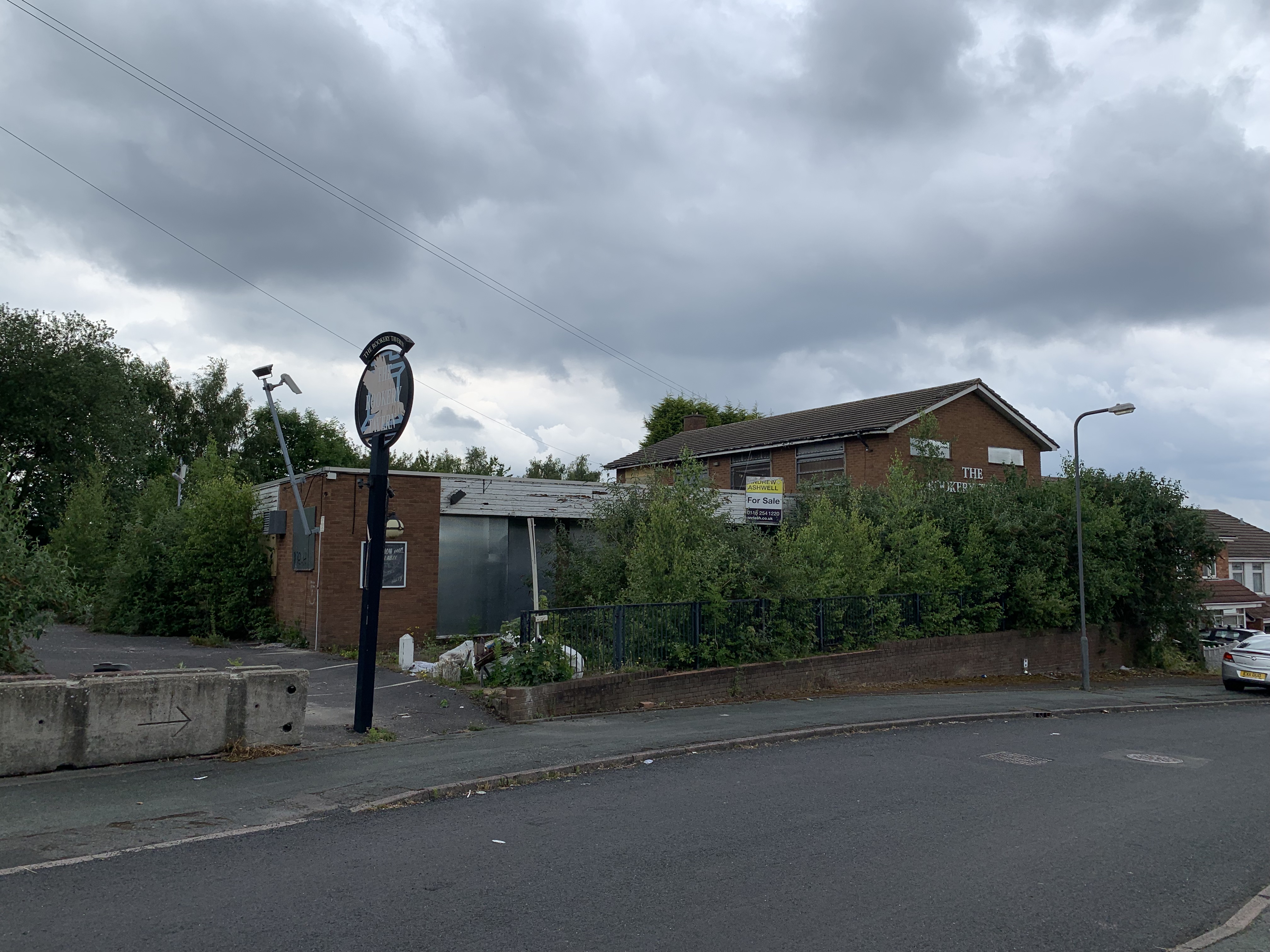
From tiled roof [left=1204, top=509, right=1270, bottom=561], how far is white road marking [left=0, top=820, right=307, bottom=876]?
52243 millimetres

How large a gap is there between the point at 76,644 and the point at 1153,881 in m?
20.9

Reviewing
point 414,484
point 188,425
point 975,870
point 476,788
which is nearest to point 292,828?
point 476,788

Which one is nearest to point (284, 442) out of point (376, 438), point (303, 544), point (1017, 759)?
point (303, 544)

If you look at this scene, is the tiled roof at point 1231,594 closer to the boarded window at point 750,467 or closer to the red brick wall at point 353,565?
the boarded window at point 750,467

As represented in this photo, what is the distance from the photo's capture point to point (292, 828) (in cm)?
696

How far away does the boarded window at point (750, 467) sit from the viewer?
34.2 meters

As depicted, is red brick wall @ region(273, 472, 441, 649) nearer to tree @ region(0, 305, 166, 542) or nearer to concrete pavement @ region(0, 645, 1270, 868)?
concrete pavement @ region(0, 645, 1270, 868)

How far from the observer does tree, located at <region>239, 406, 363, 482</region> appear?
56312mm

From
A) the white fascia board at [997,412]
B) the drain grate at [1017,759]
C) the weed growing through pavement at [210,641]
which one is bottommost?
the drain grate at [1017,759]

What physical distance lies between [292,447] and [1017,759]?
2140 inches

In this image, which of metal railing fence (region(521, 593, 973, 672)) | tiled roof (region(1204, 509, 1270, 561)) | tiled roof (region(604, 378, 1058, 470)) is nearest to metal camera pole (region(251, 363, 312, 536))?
metal railing fence (region(521, 593, 973, 672))

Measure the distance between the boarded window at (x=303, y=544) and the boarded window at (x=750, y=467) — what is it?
17.8 m

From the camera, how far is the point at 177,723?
899cm

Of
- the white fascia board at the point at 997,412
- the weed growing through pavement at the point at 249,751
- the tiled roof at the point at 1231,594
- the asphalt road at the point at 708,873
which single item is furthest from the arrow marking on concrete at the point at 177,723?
the tiled roof at the point at 1231,594
